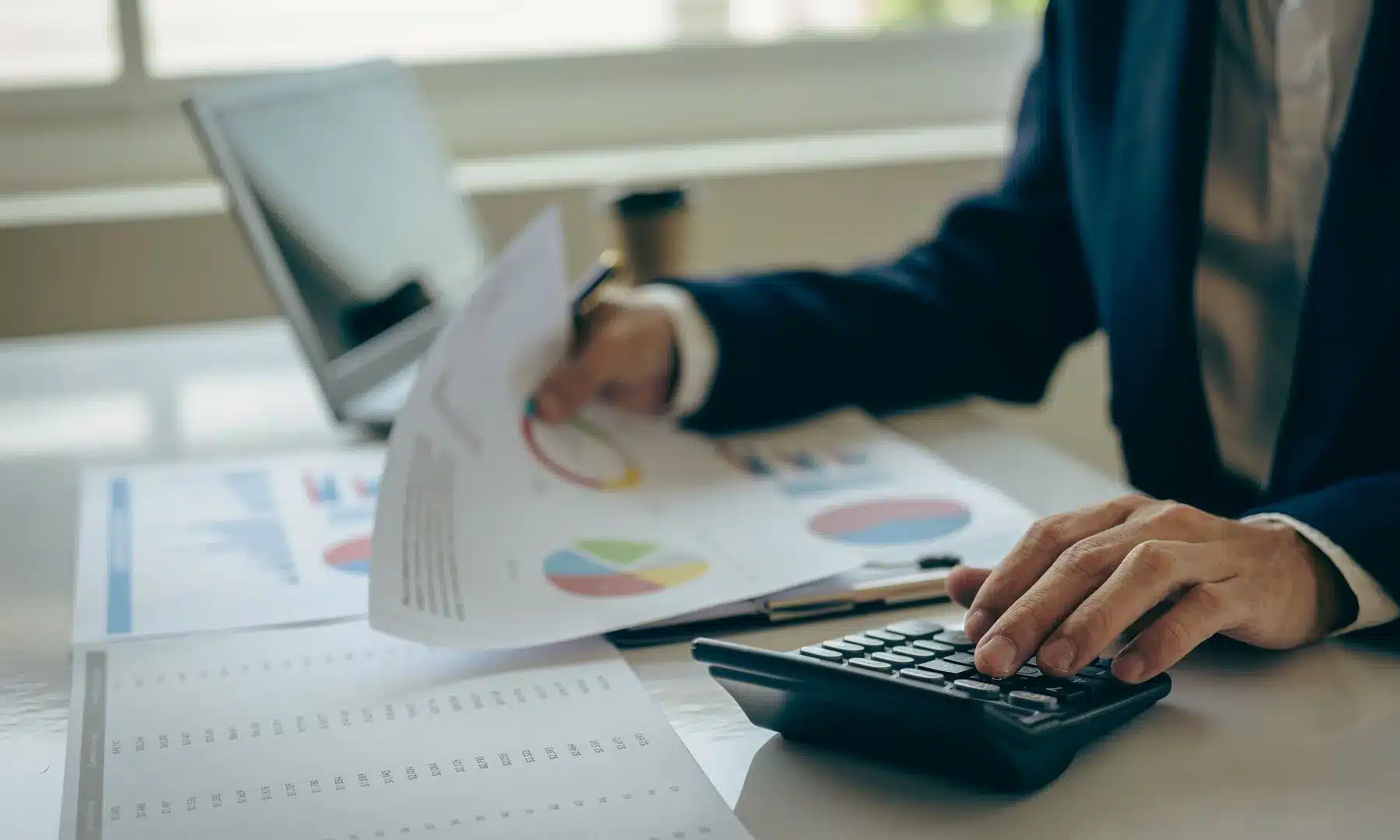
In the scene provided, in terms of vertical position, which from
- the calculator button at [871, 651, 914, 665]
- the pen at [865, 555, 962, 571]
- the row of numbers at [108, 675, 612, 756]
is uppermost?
the calculator button at [871, 651, 914, 665]

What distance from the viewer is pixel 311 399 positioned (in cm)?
118

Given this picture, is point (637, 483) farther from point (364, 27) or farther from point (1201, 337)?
point (364, 27)

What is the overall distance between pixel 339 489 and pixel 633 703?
37 centimetres

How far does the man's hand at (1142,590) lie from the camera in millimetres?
573

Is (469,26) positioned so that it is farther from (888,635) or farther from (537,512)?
(888,635)

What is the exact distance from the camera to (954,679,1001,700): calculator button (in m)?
0.53

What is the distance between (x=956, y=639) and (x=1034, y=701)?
7cm

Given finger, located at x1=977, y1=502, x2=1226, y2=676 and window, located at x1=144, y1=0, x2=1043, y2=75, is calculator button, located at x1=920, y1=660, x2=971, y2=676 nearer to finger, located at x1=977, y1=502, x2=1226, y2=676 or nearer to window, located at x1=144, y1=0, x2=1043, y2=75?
finger, located at x1=977, y1=502, x2=1226, y2=676

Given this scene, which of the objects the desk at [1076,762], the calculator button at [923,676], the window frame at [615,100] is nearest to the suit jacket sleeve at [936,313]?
the desk at [1076,762]

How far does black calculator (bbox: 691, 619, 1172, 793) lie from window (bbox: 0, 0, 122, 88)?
58.4 inches

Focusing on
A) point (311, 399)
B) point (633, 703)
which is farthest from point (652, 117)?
point (633, 703)

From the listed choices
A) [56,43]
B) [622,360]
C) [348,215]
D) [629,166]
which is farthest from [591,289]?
[56,43]

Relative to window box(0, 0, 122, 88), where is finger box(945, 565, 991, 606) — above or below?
below

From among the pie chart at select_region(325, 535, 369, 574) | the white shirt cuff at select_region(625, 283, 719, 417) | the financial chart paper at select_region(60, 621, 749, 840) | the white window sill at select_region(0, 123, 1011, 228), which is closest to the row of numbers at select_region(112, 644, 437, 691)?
the financial chart paper at select_region(60, 621, 749, 840)
